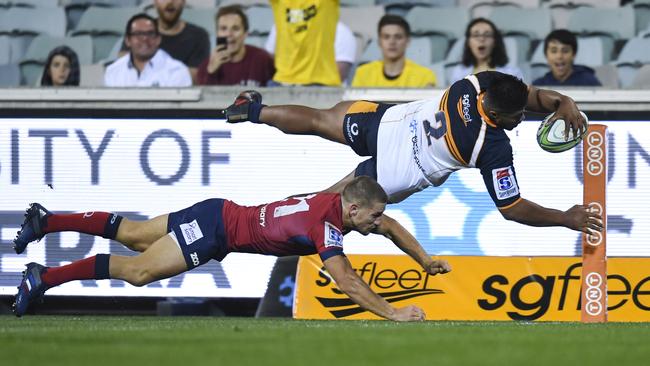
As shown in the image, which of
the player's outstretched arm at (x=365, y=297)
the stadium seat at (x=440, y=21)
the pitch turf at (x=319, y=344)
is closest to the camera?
the pitch turf at (x=319, y=344)

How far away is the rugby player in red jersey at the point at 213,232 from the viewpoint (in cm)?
979

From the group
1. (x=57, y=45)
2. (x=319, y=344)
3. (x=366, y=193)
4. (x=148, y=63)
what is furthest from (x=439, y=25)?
(x=319, y=344)

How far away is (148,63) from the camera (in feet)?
45.2

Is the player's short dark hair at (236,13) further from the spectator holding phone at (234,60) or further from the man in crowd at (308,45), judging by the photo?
the man in crowd at (308,45)

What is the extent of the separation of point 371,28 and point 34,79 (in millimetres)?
3982

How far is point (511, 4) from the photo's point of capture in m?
16.6

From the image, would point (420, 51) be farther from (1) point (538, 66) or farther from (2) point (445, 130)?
(2) point (445, 130)

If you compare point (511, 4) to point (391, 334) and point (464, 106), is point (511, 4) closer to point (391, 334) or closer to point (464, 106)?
point (464, 106)

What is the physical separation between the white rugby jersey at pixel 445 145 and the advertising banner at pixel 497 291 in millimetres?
1122

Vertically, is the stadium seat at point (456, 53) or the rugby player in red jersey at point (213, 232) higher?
the stadium seat at point (456, 53)

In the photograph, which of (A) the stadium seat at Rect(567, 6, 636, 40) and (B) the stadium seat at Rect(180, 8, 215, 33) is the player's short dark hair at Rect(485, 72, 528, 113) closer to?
(A) the stadium seat at Rect(567, 6, 636, 40)

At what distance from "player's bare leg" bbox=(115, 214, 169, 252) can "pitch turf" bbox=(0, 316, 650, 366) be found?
0.84 m

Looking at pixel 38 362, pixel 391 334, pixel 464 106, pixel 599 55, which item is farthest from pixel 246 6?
pixel 38 362

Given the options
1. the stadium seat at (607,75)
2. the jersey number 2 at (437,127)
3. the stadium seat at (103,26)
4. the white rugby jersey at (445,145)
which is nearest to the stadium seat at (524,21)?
the stadium seat at (607,75)
